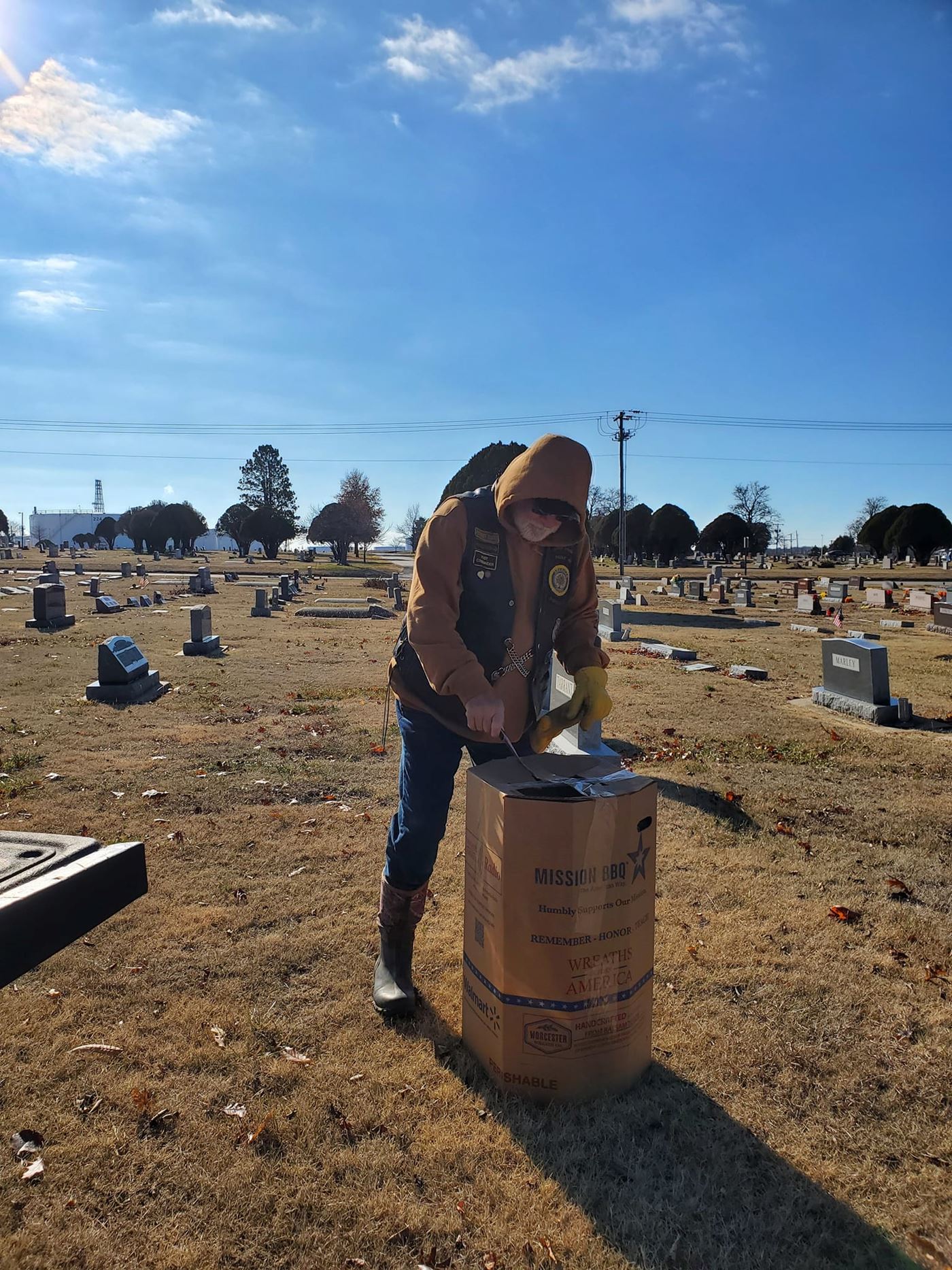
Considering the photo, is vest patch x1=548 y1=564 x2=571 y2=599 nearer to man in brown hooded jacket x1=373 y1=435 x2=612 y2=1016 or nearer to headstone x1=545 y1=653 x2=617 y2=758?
man in brown hooded jacket x1=373 y1=435 x2=612 y2=1016

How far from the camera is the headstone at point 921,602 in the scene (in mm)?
22297

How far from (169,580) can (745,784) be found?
108 ft

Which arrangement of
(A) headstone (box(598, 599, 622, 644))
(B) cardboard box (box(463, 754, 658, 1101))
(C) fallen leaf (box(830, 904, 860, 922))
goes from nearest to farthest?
(B) cardboard box (box(463, 754, 658, 1101)) → (C) fallen leaf (box(830, 904, 860, 922)) → (A) headstone (box(598, 599, 622, 644))

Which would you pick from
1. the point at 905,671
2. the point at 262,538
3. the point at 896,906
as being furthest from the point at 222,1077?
the point at 262,538

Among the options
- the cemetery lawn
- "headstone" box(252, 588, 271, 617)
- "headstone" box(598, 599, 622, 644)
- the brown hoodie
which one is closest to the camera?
the cemetery lawn

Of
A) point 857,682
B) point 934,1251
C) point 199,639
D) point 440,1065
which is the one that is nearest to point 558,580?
point 440,1065

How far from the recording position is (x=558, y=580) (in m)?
2.79

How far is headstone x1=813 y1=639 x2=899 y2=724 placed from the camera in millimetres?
8281

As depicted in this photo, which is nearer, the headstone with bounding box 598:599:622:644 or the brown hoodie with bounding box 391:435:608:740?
the brown hoodie with bounding box 391:435:608:740

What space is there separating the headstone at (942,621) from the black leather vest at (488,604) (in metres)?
17.9

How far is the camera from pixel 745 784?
6.03m

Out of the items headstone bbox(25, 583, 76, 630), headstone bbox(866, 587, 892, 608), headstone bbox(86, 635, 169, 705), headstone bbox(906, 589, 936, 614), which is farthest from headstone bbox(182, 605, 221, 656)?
headstone bbox(866, 587, 892, 608)

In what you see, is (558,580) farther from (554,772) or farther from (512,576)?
(554,772)

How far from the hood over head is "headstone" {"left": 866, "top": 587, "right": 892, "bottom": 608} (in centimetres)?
2526
